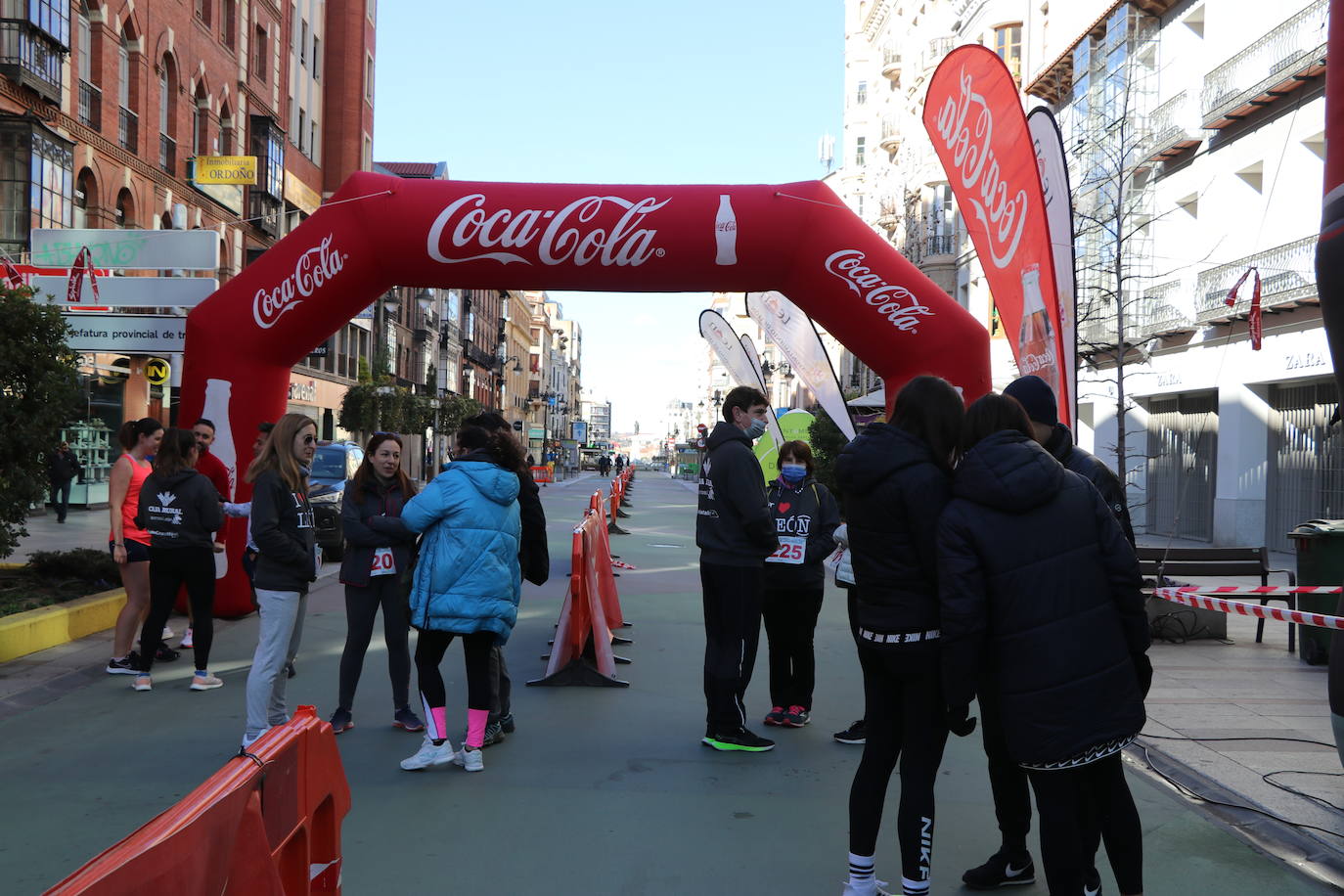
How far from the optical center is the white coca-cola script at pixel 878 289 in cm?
1029

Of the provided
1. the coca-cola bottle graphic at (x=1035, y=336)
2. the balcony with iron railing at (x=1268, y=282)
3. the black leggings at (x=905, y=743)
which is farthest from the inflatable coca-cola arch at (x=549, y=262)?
the balcony with iron railing at (x=1268, y=282)

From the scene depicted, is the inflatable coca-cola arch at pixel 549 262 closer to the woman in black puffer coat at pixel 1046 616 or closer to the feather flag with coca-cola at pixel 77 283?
the feather flag with coca-cola at pixel 77 283

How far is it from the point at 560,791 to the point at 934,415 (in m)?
2.67

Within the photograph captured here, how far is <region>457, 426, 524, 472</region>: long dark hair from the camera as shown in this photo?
583cm

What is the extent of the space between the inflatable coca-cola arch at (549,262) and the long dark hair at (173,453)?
2.89 m

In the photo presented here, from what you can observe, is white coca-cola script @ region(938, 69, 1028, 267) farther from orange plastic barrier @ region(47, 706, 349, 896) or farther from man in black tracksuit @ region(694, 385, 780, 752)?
orange plastic barrier @ region(47, 706, 349, 896)

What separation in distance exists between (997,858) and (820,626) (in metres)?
6.83

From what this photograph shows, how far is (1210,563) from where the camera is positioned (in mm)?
11234

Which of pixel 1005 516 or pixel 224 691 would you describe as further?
pixel 224 691

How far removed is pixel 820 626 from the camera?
36.7 feet

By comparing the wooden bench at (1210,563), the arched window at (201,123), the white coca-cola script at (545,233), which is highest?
the arched window at (201,123)

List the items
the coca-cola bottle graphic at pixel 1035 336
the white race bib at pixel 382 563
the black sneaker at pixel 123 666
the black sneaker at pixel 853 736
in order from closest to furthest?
the black sneaker at pixel 853 736, the white race bib at pixel 382 563, the coca-cola bottle graphic at pixel 1035 336, the black sneaker at pixel 123 666

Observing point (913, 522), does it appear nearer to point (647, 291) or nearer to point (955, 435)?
point (955, 435)

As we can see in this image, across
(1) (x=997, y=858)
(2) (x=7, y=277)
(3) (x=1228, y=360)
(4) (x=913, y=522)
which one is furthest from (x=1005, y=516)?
(3) (x=1228, y=360)
